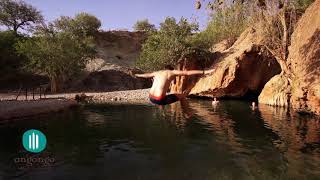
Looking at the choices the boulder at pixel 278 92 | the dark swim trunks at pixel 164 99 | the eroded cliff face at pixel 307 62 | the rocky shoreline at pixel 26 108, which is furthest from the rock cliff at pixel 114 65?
the dark swim trunks at pixel 164 99

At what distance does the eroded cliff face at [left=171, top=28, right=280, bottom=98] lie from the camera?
152ft

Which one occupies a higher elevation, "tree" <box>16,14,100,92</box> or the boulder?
"tree" <box>16,14,100,92</box>

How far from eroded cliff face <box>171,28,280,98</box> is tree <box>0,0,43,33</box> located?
131ft

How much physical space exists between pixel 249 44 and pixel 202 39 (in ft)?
39.4

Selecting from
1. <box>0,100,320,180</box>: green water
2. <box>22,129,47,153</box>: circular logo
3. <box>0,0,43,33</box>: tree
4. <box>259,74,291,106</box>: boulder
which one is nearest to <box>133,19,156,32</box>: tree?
<box>0,0,43,33</box>: tree

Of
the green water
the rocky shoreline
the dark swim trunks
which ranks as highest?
the dark swim trunks

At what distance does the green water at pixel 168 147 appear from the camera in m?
14.4

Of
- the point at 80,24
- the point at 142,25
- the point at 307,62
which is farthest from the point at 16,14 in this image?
the point at 307,62

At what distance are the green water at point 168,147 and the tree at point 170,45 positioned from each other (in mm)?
23958

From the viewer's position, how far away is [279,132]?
Answer: 23.3 meters

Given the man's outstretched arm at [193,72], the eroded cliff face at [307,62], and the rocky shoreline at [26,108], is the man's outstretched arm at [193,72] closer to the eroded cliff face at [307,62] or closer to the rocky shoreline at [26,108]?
the eroded cliff face at [307,62]

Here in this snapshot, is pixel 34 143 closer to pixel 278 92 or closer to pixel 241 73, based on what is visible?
pixel 278 92

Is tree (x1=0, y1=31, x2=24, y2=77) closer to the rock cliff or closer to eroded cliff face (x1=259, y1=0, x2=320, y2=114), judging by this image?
the rock cliff

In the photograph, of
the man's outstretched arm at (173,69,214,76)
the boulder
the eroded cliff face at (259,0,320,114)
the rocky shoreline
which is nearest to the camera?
the man's outstretched arm at (173,69,214,76)
